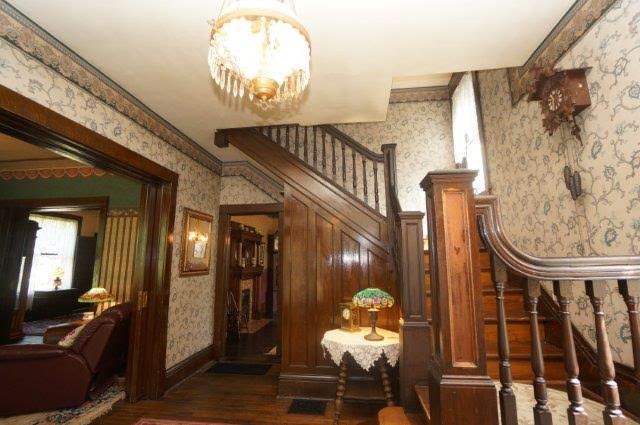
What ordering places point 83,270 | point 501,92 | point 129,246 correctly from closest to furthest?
point 501,92, point 129,246, point 83,270

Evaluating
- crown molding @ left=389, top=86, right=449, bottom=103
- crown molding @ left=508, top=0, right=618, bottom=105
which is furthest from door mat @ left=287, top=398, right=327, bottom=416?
crown molding @ left=389, top=86, right=449, bottom=103

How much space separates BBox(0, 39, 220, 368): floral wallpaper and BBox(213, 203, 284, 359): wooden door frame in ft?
0.28

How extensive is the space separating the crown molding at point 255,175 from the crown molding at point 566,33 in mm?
3259

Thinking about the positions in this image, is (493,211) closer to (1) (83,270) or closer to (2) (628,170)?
(2) (628,170)

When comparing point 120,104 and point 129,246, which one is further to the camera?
point 129,246

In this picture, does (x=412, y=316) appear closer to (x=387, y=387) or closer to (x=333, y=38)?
(x=387, y=387)

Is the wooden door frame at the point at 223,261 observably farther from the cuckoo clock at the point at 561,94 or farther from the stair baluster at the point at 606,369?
the stair baluster at the point at 606,369

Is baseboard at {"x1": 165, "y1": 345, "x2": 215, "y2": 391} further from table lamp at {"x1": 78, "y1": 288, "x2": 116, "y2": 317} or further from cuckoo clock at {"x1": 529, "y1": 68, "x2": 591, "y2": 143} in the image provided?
cuckoo clock at {"x1": 529, "y1": 68, "x2": 591, "y2": 143}

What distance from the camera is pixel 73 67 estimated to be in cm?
237

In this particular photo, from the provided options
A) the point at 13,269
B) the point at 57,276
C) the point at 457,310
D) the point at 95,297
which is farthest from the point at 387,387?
the point at 57,276

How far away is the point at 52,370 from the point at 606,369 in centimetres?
396

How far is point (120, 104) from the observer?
286 cm

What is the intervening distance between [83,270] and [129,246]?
4488mm

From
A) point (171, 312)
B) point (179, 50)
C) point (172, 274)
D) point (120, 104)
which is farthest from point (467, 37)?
point (171, 312)
